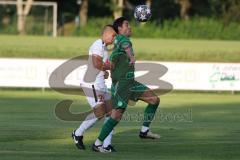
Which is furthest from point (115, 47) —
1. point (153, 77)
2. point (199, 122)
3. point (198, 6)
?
point (198, 6)

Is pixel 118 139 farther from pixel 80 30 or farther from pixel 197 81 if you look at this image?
pixel 80 30

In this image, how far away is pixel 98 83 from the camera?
568 inches

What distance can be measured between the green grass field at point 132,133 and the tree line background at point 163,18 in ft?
122

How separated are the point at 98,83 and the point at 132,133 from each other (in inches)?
121

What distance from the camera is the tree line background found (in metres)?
64.2

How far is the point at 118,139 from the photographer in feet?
53.1

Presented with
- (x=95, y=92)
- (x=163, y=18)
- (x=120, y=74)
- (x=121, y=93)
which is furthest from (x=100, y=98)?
(x=163, y=18)

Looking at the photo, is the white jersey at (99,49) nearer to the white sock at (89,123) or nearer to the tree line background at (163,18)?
the white sock at (89,123)

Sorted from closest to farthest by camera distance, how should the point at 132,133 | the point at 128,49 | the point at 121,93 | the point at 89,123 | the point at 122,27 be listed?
1. the point at 128,49
2. the point at 122,27
3. the point at 121,93
4. the point at 89,123
5. the point at 132,133

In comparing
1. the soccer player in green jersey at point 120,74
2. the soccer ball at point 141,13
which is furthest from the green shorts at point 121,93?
the soccer ball at point 141,13

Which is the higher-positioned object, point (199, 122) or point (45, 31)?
point (199, 122)

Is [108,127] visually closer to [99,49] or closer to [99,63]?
[99,63]

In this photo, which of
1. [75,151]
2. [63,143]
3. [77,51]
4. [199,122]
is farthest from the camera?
[77,51]

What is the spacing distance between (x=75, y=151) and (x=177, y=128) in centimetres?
448
